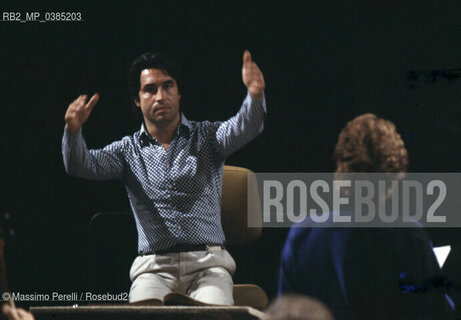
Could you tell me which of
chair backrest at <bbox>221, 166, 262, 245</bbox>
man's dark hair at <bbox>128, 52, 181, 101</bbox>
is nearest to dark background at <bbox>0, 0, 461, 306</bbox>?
chair backrest at <bbox>221, 166, 262, 245</bbox>

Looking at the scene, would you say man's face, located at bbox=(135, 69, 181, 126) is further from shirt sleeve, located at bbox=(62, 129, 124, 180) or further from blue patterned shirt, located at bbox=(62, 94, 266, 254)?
shirt sleeve, located at bbox=(62, 129, 124, 180)

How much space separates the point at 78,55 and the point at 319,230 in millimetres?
1750

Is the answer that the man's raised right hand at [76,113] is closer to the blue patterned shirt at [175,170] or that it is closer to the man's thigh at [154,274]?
the blue patterned shirt at [175,170]

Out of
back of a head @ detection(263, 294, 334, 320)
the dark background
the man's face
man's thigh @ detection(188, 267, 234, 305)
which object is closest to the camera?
back of a head @ detection(263, 294, 334, 320)

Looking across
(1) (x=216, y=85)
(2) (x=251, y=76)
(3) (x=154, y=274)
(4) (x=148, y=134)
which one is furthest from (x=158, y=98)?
(3) (x=154, y=274)

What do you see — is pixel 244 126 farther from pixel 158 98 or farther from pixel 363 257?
pixel 363 257

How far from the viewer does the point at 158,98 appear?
2.81 metres

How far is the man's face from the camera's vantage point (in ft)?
9.24

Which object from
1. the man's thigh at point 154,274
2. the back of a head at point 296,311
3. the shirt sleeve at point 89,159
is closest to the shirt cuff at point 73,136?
the shirt sleeve at point 89,159

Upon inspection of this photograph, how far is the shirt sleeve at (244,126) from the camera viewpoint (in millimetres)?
2629

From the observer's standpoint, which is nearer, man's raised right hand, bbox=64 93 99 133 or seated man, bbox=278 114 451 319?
seated man, bbox=278 114 451 319

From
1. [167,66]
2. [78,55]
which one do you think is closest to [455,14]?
[167,66]

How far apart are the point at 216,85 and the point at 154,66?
1.70 ft

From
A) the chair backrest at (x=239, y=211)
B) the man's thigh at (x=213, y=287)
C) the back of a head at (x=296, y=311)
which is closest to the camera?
the back of a head at (x=296, y=311)
